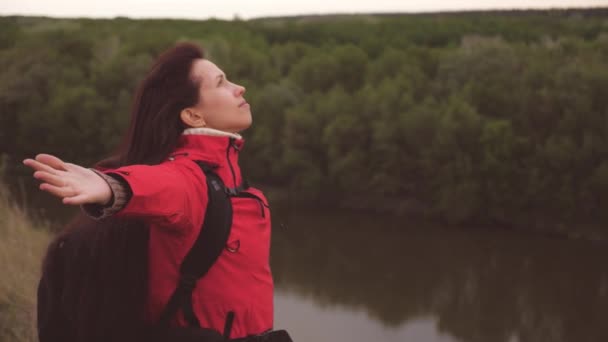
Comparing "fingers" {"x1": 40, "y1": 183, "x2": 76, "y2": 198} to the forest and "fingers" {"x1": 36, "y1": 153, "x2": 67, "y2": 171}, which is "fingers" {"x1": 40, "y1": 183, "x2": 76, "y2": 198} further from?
the forest

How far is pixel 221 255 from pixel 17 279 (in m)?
2.60

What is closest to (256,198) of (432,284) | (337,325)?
(337,325)

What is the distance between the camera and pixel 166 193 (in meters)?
1.28

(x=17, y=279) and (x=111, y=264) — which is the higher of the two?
(x=111, y=264)

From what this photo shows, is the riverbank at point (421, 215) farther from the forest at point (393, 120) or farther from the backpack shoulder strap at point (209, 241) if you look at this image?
the backpack shoulder strap at point (209, 241)

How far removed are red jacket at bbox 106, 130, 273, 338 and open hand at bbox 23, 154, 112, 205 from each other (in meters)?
0.18

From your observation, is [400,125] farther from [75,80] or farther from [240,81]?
[75,80]

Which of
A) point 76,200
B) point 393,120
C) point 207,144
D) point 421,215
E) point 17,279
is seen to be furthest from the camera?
point 393,120

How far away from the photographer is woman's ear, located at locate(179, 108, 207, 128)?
1570 mm

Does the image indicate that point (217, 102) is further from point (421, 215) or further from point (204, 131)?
point (421, 215)

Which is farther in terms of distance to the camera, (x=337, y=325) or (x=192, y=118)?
(x=337, y=325)

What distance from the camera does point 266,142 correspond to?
22766mm

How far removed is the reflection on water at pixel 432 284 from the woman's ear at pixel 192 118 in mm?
10089

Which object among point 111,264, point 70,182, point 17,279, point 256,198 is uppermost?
point 70,182
